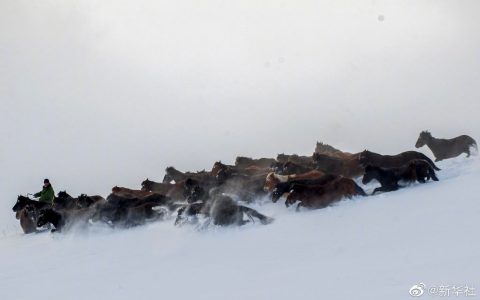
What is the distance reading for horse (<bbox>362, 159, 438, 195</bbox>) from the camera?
1577 cm

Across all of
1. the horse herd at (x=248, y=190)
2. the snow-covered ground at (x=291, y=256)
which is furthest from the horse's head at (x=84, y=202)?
the snow-covered ground at (x=291, y=256)

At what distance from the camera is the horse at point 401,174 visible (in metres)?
15.8

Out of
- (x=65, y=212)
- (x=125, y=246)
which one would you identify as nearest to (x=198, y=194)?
(x=125, y=246)

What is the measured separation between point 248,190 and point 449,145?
23.5ft

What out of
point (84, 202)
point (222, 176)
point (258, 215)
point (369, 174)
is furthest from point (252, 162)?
point (258, 215)

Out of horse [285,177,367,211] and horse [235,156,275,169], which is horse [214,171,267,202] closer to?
horse [285,177,367,211]

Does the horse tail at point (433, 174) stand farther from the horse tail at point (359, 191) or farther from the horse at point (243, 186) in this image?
the horse at point (243, 186)

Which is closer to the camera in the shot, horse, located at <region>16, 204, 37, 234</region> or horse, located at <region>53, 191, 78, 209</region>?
horse, located at <region>53, 191, 78, 209</region>

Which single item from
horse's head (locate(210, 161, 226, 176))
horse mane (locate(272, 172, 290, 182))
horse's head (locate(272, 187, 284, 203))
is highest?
horse's head (locate(210, 161, 226, 176))

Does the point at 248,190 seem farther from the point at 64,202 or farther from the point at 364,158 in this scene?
the point at 64,202

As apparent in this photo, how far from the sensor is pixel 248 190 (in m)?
18.0

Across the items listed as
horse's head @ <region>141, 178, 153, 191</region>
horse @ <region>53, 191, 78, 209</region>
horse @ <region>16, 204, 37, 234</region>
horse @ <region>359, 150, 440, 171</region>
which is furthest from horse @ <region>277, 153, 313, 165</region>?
horse @ <region>16, 204, 37, 234</region>

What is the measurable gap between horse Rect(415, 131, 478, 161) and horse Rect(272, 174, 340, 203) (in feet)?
21.3

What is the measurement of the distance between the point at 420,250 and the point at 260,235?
4.67 meters
